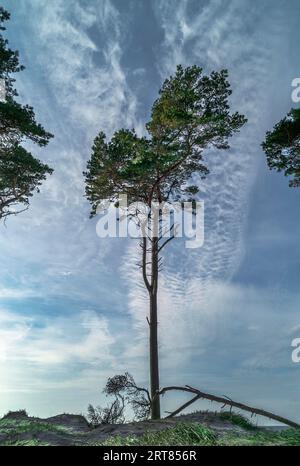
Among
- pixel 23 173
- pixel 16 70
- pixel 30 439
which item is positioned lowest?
pixel 30 439

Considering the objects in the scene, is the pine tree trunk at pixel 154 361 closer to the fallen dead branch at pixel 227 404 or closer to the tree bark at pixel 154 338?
the tree bark at pixel 154 338

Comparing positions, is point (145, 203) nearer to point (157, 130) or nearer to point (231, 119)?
point (157, 130)

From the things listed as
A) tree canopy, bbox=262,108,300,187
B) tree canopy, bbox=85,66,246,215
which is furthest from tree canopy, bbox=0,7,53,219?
tree canopy, bbox=262,108,300,187

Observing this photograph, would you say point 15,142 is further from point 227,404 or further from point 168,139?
point 227,404

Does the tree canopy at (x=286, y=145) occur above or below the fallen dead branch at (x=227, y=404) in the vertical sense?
above

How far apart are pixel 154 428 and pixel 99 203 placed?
41.3ft

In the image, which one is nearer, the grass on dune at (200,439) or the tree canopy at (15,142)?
the grass on dune at (200,439)

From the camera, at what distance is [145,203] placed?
19.2 metres

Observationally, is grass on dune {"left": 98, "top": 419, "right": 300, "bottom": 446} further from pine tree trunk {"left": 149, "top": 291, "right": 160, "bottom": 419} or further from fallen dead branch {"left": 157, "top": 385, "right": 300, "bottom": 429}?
pine tree trunk {"left": 149, "top": 291, "right": 160, "bottom": 419}

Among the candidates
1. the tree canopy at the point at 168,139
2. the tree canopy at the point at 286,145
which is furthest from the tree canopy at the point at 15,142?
the tree canopy at the point at 286,145

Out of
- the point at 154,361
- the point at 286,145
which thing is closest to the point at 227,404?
the point at 154,361
